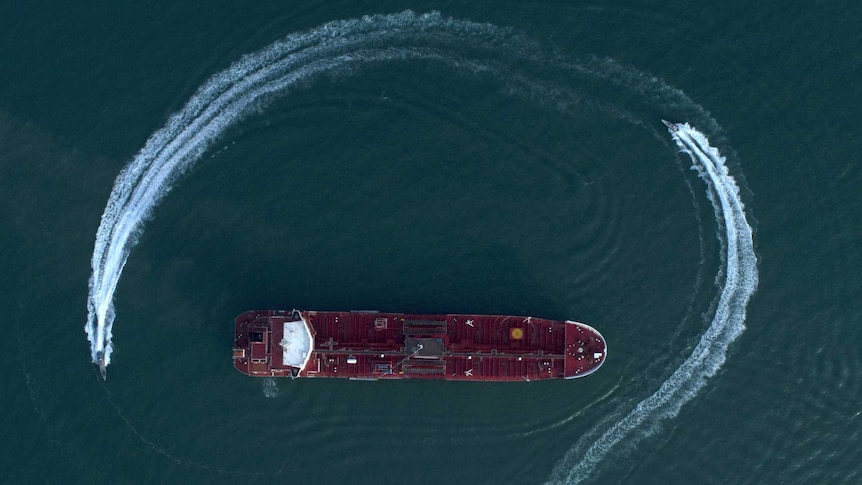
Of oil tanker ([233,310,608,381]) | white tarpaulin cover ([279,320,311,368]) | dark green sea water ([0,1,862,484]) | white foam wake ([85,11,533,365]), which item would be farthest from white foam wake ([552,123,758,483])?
white tarpaulin cover ([279,320,311,368])

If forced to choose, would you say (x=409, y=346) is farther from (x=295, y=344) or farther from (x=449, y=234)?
(x=449, y=234)

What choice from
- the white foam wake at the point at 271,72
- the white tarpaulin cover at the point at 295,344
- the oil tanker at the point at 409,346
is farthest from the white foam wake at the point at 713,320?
the white tarpaulin cover at the point at 295,344

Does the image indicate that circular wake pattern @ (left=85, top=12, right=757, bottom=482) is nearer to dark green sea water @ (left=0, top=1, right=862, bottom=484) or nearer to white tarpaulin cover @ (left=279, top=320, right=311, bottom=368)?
dark green sea water @ (left=0, top=1, right=862, bottom=484)

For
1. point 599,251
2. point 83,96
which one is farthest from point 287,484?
point 83,96

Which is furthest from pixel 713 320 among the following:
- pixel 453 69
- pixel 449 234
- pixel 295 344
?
pixel 295 344

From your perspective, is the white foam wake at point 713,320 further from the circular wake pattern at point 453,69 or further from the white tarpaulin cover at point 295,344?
the white tarpaulin cover at point 295,344
